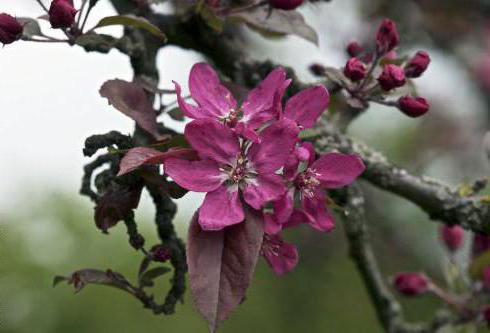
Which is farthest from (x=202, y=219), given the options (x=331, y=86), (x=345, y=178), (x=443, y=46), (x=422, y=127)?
(x=422, y=127)

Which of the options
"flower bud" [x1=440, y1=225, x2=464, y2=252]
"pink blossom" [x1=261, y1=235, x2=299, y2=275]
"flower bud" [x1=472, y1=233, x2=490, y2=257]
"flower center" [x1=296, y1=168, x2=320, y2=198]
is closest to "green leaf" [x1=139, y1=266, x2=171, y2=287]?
"pink blossom" [x1=261, y1=235, x2=299, y2=275]

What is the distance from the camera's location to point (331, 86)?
145 centimetres

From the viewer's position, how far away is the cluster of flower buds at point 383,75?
1.23 meters

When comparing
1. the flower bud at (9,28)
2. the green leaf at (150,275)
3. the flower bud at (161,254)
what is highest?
the flower bud at (9,28)

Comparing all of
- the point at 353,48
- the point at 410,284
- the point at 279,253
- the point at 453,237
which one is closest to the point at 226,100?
the point at 279,253

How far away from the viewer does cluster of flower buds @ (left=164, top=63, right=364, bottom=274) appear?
1044 millimetres

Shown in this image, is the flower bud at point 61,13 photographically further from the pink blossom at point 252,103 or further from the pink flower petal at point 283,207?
the pink flower petal at point 283,207

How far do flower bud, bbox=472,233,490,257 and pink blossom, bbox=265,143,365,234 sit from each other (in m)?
0.73

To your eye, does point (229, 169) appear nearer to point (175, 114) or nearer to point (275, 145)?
point (275, 145)

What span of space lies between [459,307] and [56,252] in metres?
1.87

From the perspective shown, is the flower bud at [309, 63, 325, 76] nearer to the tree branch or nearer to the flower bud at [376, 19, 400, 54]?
the tree branch

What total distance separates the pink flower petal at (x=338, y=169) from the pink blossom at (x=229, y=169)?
95 millimetres

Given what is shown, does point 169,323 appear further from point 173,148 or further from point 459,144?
point 173,148

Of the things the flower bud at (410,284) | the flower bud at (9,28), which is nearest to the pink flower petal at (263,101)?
the flower bud at (9,28)
